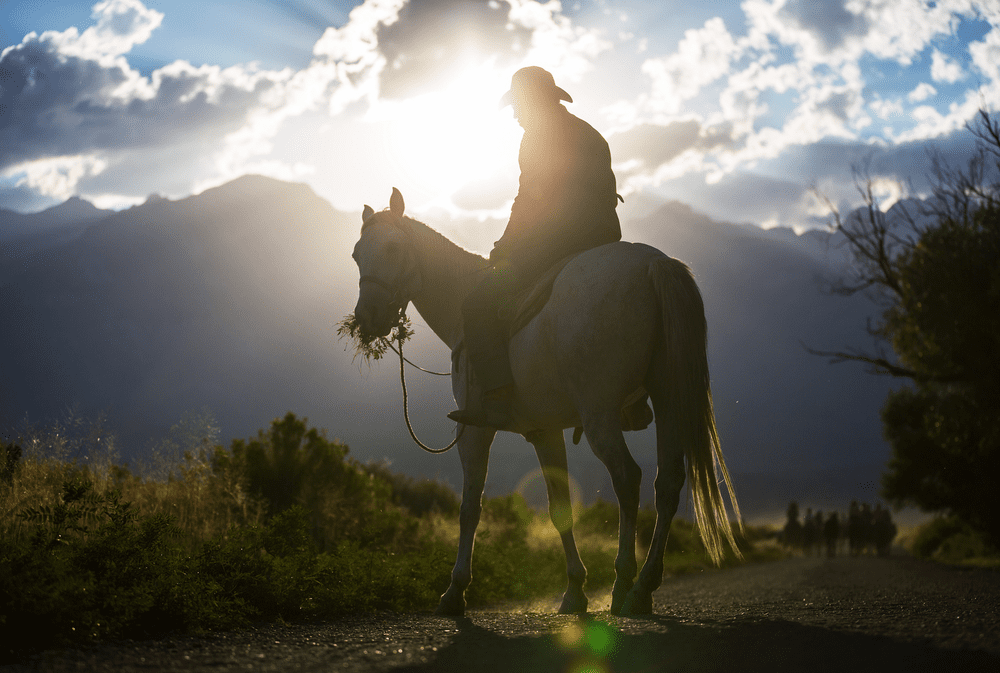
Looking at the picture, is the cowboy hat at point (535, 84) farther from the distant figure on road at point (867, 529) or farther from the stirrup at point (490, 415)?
the distant figure on road at point (867, 529)

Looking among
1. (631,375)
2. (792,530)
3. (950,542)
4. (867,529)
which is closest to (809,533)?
(792,530)

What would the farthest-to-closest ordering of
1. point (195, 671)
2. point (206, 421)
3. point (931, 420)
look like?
1. point (931, 420)
2. point (206, 421)
3. point (195, 671)

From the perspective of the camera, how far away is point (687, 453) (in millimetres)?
4457

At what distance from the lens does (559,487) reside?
593 centimetres

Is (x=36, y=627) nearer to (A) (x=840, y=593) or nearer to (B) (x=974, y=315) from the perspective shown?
(A) (x=840, y=593)

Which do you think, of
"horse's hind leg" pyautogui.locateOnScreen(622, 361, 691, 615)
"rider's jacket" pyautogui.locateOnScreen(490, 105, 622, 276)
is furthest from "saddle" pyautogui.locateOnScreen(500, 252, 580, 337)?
"horse's hind leg" pyautogui.locateOnScreen(622, 361, 691, 615)

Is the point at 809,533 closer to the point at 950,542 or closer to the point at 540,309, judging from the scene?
the point at 950,542

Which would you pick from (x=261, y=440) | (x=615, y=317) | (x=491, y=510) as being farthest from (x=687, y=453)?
(x=491, y=510)

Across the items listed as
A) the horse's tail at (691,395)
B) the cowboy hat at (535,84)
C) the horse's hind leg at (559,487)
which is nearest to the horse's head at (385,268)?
the cowboy hat at (535,84)

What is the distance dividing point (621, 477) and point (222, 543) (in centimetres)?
424

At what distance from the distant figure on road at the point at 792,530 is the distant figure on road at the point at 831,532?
48.3 inches

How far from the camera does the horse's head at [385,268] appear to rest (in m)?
5.72

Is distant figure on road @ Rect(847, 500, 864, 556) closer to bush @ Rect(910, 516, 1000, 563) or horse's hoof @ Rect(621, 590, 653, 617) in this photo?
bush @ Rect(910, 516, 1000, 563)

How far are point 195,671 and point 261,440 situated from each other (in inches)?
363
